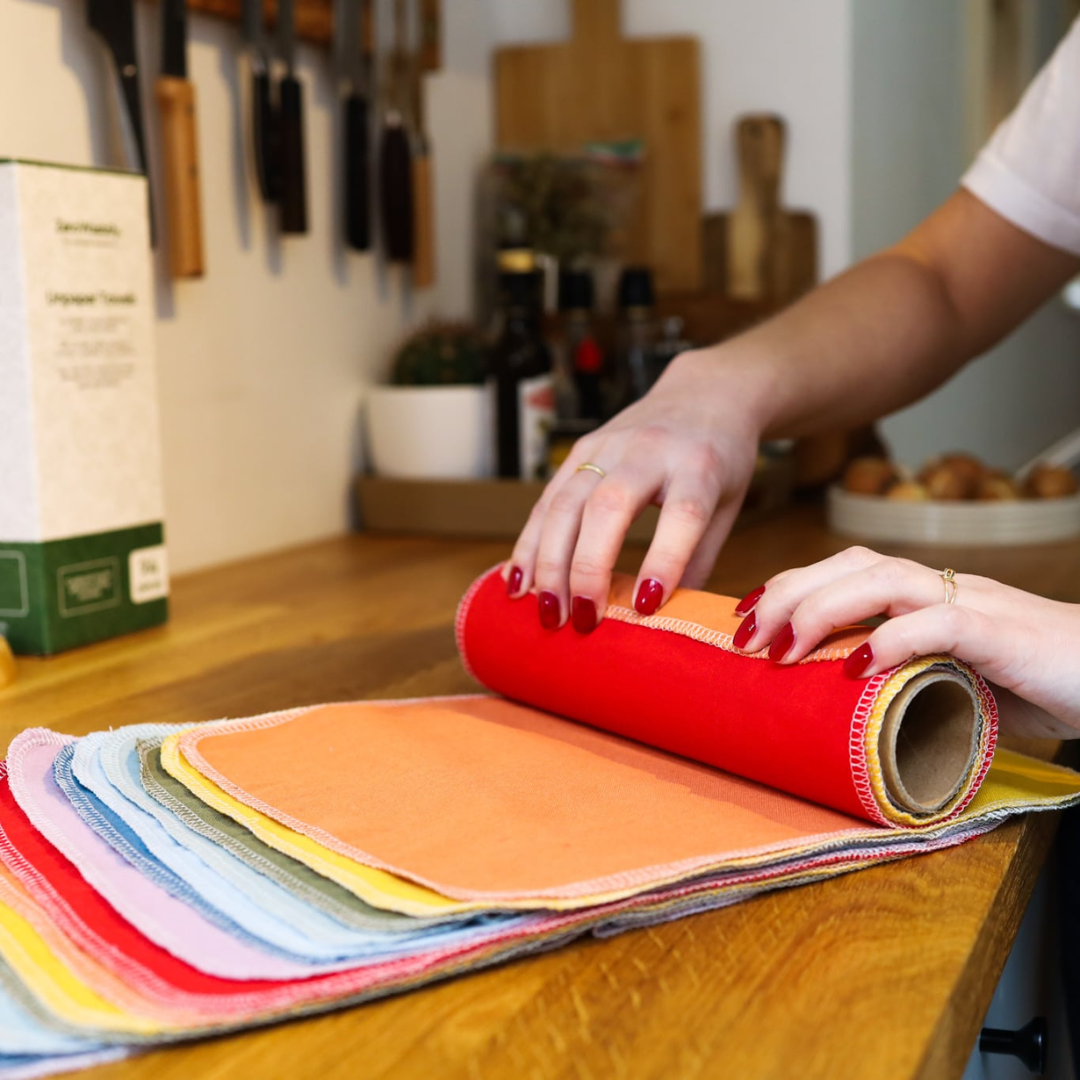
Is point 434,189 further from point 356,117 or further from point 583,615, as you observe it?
point 583,615

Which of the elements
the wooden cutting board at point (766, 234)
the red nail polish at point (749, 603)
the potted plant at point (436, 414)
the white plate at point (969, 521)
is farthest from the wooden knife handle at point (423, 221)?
the red nail polish at point (749, 603)

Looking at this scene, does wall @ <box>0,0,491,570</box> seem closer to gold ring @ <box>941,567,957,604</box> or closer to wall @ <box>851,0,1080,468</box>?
wall @ <box>851,0,1080,468</box>

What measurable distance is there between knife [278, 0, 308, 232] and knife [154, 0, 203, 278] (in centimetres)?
16

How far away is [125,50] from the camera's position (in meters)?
1.16

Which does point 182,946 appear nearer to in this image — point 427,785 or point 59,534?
point 427,785

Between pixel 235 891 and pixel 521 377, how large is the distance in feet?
3.56

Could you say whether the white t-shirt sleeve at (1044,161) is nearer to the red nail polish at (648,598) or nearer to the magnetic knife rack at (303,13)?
the red nail polish at (648,598)

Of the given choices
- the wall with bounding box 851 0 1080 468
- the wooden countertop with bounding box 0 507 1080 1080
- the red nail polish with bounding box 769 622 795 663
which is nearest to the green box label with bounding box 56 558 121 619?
the wooden countertop with bounding box 0 507 1080 1080

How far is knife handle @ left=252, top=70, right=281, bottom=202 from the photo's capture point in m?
1.37

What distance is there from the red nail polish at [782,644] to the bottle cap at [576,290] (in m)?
1.08

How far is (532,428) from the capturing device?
1.53m

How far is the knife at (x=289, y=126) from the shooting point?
1395 millimetres

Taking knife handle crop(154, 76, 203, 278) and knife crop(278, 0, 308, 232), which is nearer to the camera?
knife handle crop(154, 76, 203, 278)

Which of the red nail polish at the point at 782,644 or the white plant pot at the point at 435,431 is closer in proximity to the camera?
the red nail polish at the point at 782,644
